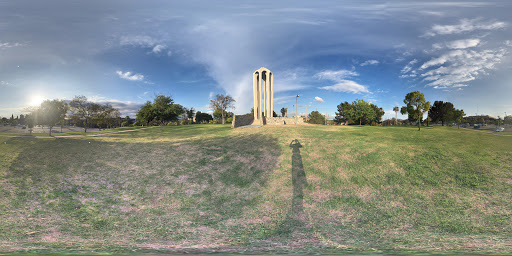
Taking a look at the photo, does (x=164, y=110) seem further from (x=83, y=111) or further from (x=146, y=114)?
(x=83, y=111)

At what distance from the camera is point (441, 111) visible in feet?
209

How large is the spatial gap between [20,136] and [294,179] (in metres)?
28.6

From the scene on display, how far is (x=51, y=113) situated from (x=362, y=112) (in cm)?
8570

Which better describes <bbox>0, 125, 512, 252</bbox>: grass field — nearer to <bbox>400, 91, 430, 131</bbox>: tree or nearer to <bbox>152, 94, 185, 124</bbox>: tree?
<bbox>400, 91, 430, 131</bbox>: tree

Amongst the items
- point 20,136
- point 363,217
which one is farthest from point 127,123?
point 363,217

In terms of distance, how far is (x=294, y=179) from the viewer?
13.3m

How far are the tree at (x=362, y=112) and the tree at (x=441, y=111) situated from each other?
60.2ft

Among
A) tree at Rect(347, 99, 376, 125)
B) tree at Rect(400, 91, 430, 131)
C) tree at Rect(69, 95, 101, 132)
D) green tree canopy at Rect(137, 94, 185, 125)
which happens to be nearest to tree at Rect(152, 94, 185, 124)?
green tree canopy at Rect(137, 94, 185, 125)

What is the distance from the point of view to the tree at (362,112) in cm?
7369

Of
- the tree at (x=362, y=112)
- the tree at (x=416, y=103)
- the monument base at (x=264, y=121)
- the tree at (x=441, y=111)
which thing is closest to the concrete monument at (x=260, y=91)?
the monument base at (x=264, y=121)

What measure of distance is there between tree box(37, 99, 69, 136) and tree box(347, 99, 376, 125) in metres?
84.0

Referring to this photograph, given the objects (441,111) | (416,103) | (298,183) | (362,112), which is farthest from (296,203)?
(441,111)

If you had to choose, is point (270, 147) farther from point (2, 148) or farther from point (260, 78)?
point (260, 78)

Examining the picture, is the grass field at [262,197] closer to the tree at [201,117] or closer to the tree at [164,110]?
the tree at [164,110]
